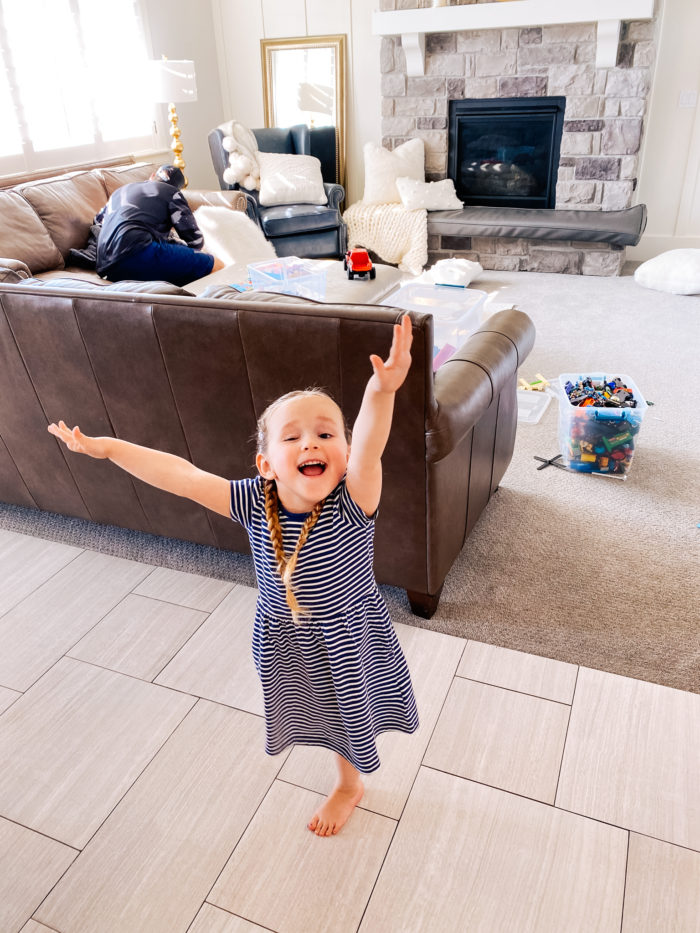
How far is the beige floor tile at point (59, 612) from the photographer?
5.88ft

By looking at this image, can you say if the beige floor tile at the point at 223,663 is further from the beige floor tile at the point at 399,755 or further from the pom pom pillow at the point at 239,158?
the pom pom pillow at the point at 239,158

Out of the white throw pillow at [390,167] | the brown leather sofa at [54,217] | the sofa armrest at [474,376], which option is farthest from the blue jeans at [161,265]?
the white throw pillow at [390,167]

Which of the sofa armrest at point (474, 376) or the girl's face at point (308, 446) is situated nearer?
the girl's face at point (308, 446)

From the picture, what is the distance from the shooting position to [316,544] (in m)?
1.03

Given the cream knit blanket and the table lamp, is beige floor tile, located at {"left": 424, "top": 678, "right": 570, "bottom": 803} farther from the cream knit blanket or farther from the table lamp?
the table lamp

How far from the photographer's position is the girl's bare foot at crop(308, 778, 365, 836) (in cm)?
132

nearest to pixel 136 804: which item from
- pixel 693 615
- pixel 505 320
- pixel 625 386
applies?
pixel 693 615

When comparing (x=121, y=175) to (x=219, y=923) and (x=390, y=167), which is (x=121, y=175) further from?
(x=219, y=923)

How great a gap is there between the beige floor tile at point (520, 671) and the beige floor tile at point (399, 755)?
44 mm

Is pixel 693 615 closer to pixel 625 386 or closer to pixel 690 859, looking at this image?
pixel 690 859

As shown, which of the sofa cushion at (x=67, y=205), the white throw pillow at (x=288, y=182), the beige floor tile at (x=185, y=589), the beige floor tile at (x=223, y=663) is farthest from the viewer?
the white throw pillow at (x=288, y=182)

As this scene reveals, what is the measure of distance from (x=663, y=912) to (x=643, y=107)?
4697 millimetres

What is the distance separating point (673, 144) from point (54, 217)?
410 cm

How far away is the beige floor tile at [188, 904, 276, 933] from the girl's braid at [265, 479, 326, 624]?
0.62 meters
